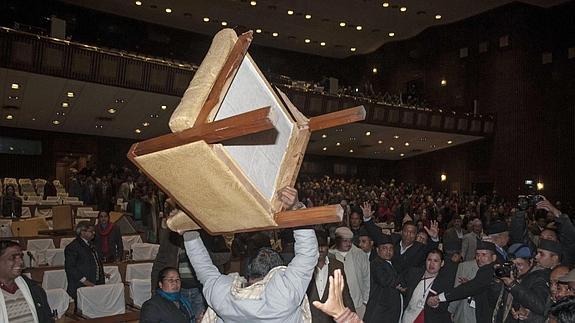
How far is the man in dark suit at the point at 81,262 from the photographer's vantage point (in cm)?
617

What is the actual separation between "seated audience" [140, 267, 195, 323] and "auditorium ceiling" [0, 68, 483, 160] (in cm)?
1282

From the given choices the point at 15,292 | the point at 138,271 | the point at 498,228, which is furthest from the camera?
the point at 138,271

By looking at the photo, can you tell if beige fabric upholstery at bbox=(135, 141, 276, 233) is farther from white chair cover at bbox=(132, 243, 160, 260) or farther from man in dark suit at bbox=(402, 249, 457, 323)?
white chair cover at bbox=(132, 243, 160, 260)

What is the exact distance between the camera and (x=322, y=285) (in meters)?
4.27

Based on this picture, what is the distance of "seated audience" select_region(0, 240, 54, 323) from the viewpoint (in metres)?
3.38

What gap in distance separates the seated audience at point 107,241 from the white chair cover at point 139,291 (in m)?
1.37

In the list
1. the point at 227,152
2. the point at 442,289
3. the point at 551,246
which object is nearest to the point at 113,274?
the point at 442,289

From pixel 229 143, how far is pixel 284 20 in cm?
2341

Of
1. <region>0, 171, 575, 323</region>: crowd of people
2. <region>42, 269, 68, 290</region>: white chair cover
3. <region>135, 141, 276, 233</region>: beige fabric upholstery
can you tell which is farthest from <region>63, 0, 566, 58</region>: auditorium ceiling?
<region>135, 141, 276, 233</region>: beige fabric upholstery

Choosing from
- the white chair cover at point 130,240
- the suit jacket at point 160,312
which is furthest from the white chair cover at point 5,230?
the suit jacket at point 160,312

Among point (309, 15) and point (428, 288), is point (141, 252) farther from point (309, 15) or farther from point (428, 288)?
point (309, 15)

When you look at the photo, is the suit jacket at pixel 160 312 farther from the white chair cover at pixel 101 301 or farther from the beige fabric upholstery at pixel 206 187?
the white chair cover at pixel 101 301

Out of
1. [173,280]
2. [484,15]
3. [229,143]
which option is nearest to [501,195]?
[484,15]

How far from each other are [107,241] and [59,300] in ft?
6.82
